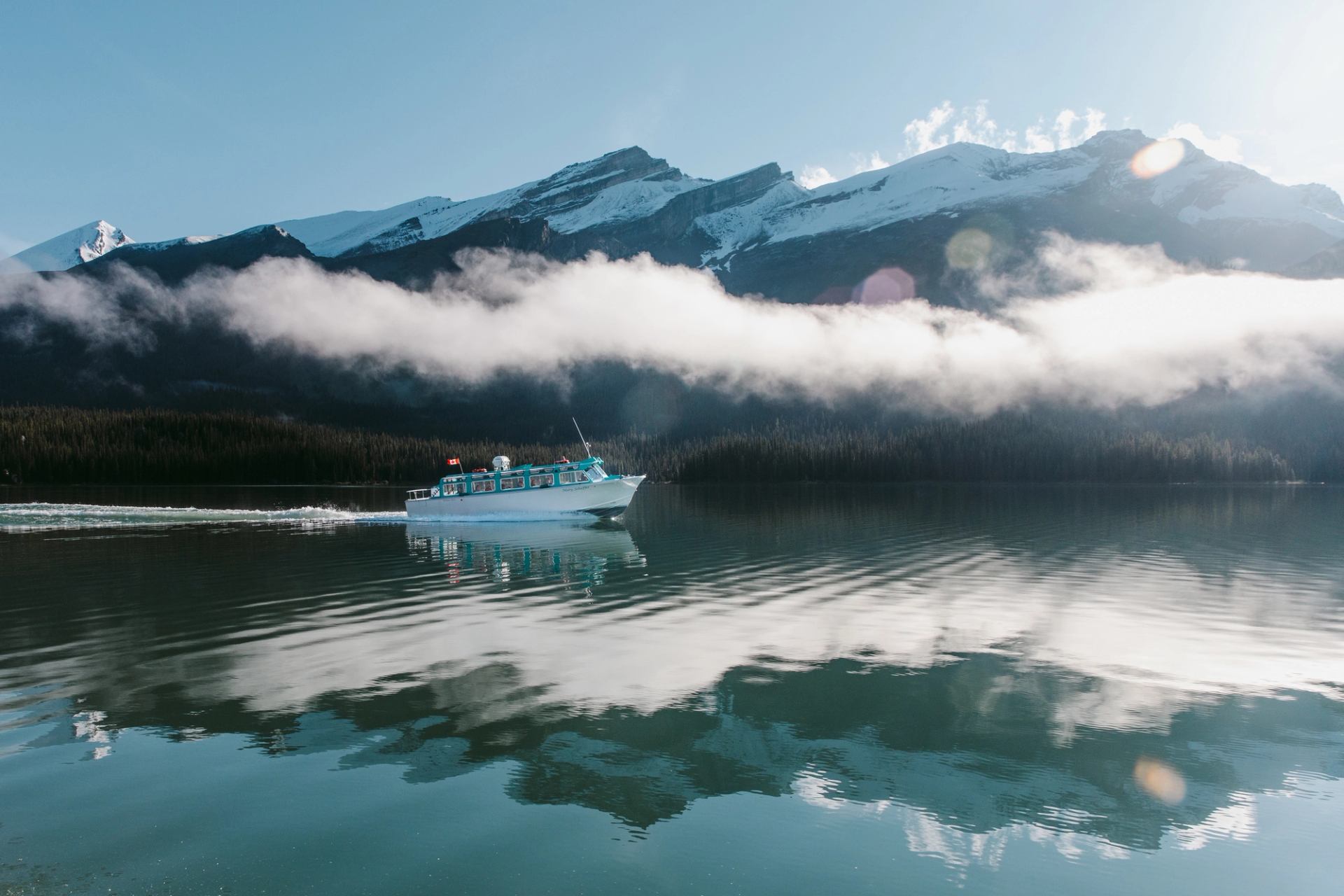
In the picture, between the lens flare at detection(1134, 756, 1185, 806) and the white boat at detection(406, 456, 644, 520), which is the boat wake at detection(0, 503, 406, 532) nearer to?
the white boat at detection(406, 456, 644, 520)

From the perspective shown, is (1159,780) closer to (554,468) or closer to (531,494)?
(554,468)

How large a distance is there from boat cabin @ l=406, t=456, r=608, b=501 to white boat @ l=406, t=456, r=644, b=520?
A: 0.07m

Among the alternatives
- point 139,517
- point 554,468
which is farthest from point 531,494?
point 139,517

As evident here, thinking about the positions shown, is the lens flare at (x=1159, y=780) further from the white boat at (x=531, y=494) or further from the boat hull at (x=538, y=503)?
the white boat at (x=531, y=494)

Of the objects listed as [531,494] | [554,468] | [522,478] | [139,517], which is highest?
[554,468]

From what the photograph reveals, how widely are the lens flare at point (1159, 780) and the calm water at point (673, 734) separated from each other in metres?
0.12

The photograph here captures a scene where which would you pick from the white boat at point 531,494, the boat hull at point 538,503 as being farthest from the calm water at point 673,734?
the white boat at point 531,494

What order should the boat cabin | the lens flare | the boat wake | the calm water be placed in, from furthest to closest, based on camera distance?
the boat cabin → the boat wake → the lens flare → the calm water

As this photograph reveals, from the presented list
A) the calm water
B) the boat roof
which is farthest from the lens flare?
the boat roof

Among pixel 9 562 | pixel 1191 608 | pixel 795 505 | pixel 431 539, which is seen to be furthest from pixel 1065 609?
pixel 795 505

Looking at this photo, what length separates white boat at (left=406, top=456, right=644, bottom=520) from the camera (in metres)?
83.4

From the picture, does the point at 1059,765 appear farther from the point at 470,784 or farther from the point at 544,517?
the point at 544,517

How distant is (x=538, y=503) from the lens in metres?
85.5

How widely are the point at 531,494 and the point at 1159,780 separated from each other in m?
74.0
